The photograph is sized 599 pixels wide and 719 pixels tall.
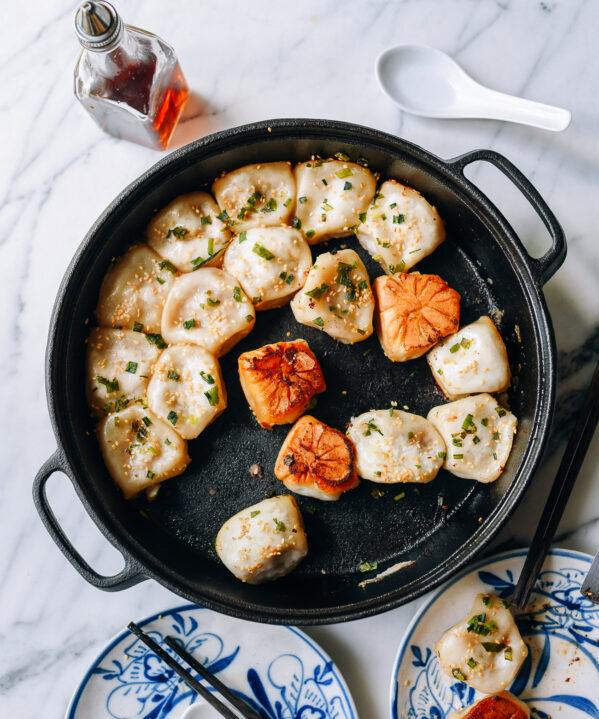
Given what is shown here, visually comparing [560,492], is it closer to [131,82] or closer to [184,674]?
[184,674]

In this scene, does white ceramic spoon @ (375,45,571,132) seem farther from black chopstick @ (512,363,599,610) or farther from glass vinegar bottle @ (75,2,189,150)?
black chopstick @ (512,363,599,610)

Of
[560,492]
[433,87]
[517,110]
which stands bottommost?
[560,492]

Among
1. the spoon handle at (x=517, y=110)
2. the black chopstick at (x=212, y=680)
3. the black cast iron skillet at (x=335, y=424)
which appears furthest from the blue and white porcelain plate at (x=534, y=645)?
Result: the spoon handle at (x=517, y=110)

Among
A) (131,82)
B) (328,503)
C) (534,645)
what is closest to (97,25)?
(131,82)

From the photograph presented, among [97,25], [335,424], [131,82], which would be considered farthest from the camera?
[335,424]

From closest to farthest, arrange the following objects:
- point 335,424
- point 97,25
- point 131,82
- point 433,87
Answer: point 97,25 < point 131,82 < point 335,424 < point 433,87

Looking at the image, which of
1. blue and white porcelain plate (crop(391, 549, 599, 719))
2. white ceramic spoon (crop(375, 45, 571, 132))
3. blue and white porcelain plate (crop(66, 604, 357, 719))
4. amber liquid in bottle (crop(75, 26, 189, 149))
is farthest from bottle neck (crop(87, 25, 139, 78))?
blue and white porcelain plate (crop(391, 549, 599, 719))
